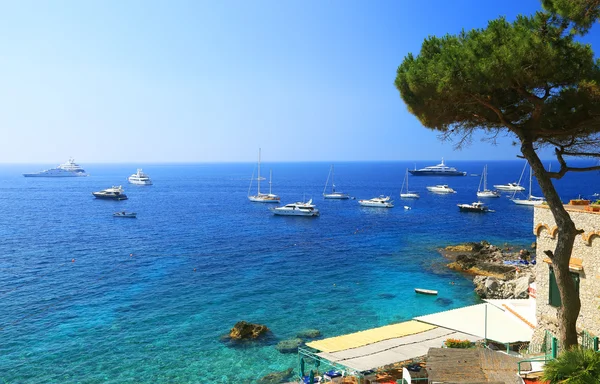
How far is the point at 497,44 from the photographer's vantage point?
10148 millimetres

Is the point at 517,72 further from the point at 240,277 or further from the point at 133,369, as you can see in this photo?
the point at 240,277

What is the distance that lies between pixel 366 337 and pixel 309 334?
782 cm

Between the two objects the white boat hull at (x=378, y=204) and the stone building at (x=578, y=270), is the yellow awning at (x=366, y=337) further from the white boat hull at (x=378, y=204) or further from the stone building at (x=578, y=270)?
the white boat hull at (x=378, y=204)

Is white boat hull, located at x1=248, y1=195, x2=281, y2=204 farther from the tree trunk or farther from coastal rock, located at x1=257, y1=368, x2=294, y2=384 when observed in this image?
the tree trunk

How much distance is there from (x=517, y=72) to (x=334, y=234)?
4591 cm

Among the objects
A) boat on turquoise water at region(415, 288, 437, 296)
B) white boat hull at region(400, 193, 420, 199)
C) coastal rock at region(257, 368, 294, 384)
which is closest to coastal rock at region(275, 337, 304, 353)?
coastal rock at region(257, 368, 294, 384)

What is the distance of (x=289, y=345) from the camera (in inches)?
858

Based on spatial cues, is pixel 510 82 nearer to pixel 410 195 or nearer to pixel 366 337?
pixel 366 337

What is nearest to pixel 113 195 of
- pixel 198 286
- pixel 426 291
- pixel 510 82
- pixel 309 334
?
pixel 198 286

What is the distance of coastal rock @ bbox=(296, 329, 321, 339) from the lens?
2284cm

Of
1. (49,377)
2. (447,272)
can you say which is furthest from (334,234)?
(49,377)

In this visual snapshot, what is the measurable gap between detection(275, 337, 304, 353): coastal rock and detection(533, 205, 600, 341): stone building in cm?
1148

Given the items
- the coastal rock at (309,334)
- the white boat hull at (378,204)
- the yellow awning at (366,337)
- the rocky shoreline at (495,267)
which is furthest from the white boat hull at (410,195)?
the yellow awning at (366,337)

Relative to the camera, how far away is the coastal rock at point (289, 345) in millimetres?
21406
